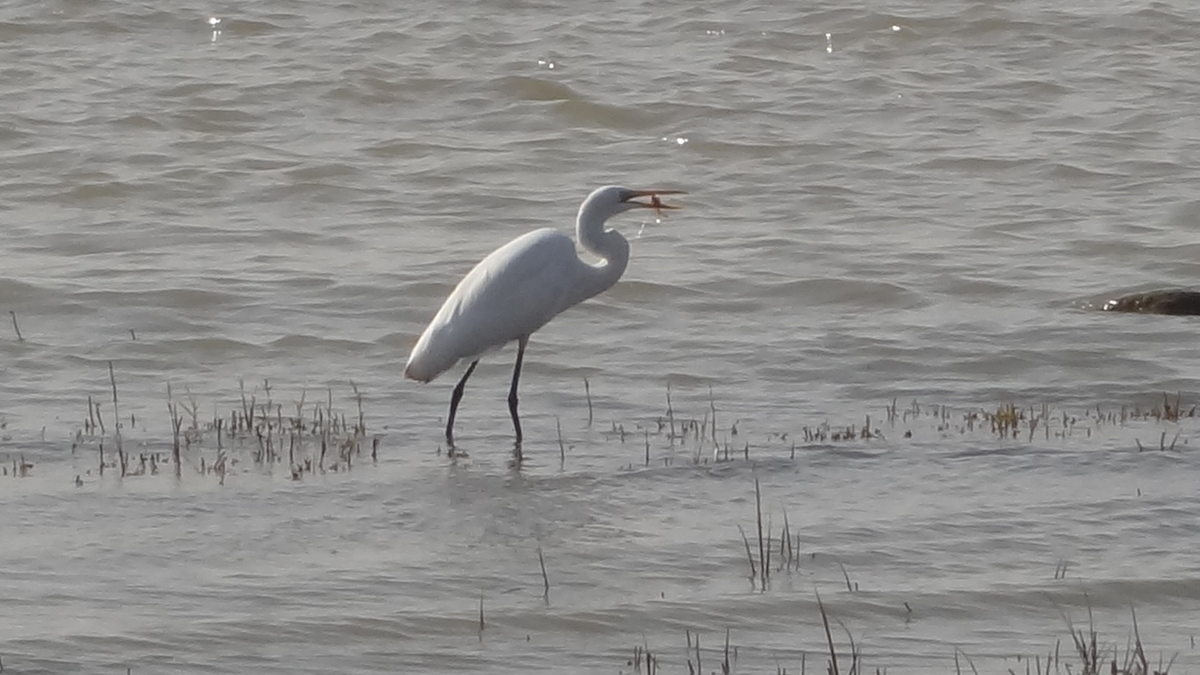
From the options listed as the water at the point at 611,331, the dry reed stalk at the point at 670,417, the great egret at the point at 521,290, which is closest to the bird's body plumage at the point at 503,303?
the great egret at the point at 521,290

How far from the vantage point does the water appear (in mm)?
5922

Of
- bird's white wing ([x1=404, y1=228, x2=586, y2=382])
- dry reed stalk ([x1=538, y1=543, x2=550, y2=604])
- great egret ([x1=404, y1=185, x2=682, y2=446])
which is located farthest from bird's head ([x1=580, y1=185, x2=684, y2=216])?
dry reed stalk ([x1=538, y1=543, x2=550, y2=604])

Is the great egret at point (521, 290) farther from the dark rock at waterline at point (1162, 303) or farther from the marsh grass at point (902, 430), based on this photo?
the dark rock at waterline at point (1162, 303)

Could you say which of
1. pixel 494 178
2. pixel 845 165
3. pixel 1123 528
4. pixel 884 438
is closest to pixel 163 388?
pixel 884 438

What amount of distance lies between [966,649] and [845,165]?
32.4ft

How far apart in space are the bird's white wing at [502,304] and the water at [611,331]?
0.31 meters

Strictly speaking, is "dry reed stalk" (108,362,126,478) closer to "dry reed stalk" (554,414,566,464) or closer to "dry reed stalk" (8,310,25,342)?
"dry reed stalk" (8,310,25,342)

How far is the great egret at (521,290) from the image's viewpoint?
8.92m

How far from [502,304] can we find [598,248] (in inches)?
20.7

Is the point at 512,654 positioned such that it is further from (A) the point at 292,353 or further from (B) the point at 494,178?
(B) the point at 494,178

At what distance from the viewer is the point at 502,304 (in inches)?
354

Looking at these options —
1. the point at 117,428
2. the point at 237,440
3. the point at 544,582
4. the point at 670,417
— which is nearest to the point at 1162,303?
the point at 670,417

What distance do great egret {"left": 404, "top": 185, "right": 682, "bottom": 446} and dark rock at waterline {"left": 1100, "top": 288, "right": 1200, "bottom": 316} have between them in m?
3.24

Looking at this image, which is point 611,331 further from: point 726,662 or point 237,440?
point 726,662
